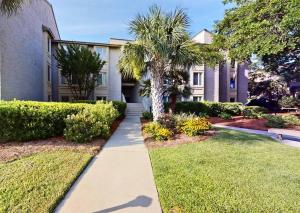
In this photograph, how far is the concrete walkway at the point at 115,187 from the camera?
386 centimetres

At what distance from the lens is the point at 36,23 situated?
18172 mm

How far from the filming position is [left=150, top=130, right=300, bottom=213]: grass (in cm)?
398

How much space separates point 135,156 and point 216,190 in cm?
331

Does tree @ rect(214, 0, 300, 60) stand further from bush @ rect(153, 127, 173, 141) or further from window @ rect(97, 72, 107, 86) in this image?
window @ rect(97, 72, 107, 86)

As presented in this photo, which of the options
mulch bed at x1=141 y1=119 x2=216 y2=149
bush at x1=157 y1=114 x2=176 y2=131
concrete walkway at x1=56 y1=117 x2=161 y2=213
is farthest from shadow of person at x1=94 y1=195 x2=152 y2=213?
bush at x1=157 y1=114 x2=176 y2=131

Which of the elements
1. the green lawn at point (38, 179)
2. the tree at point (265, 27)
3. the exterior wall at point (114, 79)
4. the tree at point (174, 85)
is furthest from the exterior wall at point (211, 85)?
the green lawn at point (38, 179)

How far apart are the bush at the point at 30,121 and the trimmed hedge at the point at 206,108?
42.2 ft

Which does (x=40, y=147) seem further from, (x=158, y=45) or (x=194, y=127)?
(x=158, y=45)

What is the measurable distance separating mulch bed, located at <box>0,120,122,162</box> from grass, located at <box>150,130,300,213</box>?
2349 mm

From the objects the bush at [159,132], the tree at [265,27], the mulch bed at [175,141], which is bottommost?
the mulch bed at [175,141]

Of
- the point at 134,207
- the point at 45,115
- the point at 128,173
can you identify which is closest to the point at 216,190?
the point at 134,207

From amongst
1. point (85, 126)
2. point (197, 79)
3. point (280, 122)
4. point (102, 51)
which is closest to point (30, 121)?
point (85, 126)

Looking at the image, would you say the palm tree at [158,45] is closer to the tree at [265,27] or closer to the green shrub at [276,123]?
the tree at [265,27]

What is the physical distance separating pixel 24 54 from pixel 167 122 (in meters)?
11.5
